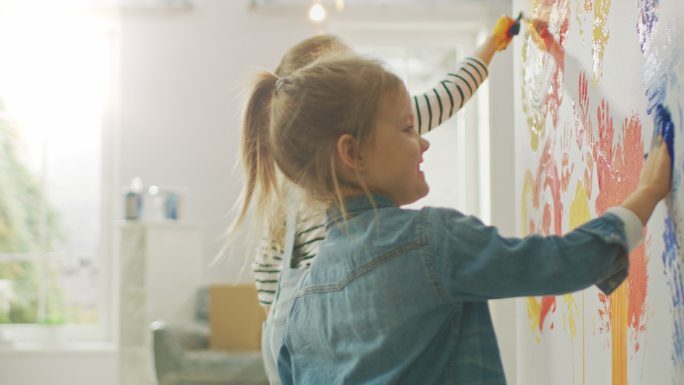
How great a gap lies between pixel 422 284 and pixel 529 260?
0.13 metres

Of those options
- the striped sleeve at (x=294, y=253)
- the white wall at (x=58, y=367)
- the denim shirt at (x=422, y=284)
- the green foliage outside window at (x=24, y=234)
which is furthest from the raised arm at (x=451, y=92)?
the green foliage outside window at (x=24, y=234)

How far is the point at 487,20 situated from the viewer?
4754 mm

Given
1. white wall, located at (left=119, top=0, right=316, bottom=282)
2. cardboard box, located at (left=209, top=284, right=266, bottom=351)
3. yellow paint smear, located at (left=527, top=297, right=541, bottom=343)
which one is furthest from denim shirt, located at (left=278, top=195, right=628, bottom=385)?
white wall, located at (left=119, top=0, right=316, bottom=282)

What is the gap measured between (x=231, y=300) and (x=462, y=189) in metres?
1.63

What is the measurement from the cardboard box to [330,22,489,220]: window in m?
1.36

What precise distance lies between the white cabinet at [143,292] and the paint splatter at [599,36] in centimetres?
335

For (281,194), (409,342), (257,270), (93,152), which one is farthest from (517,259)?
(93,152)

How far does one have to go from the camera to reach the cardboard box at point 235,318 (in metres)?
3.85

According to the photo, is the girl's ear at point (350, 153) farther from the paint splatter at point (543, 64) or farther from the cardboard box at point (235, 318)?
the cardboard box at point (235, 318)

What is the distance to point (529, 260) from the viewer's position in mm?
897

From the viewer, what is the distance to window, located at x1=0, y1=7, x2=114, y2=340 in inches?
195

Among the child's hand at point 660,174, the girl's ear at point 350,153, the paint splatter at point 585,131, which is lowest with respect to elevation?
the child's hand at point 660,174

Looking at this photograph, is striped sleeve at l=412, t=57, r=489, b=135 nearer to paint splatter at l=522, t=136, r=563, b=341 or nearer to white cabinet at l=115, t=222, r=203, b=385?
paint splatter at l=522, t=136, r=563, b=341

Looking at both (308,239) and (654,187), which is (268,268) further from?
(654,187)
